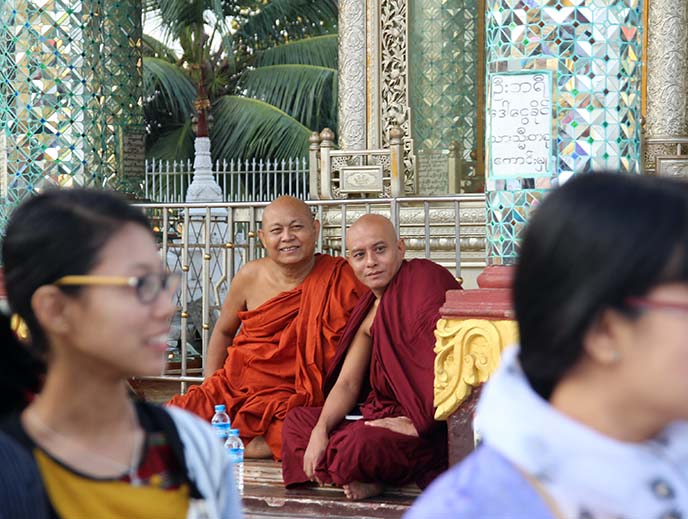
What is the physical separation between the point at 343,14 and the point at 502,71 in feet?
18.8

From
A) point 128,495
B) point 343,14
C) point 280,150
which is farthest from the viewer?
point 280,150

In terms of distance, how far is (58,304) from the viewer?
6.56ft

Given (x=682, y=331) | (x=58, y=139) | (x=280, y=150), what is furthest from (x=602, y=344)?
(x=280, y=150)

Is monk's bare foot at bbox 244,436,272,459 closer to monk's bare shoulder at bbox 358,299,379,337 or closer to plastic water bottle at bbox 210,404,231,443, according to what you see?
plastic water bottle at bbox 210,404,231,443

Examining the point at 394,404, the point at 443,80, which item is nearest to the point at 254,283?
the point at 394,404

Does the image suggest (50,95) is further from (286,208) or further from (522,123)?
(522,123)

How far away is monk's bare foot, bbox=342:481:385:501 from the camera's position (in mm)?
5308

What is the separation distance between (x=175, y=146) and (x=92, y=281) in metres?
19.5

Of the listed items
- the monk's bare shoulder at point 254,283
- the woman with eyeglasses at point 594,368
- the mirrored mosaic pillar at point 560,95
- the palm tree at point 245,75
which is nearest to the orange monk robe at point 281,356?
the monk's bare shoulder at point 254,283

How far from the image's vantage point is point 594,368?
1.55 m

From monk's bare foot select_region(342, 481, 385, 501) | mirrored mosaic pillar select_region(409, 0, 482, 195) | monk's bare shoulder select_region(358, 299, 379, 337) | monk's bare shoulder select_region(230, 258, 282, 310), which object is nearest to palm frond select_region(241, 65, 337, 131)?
mirrored mosaic pillar select_region(409, 0, 482, 195)

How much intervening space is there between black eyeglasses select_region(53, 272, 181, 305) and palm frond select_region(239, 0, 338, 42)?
19.1 m

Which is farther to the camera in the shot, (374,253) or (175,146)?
(175,146)

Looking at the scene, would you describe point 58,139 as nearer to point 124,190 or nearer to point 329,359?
point 124,190
